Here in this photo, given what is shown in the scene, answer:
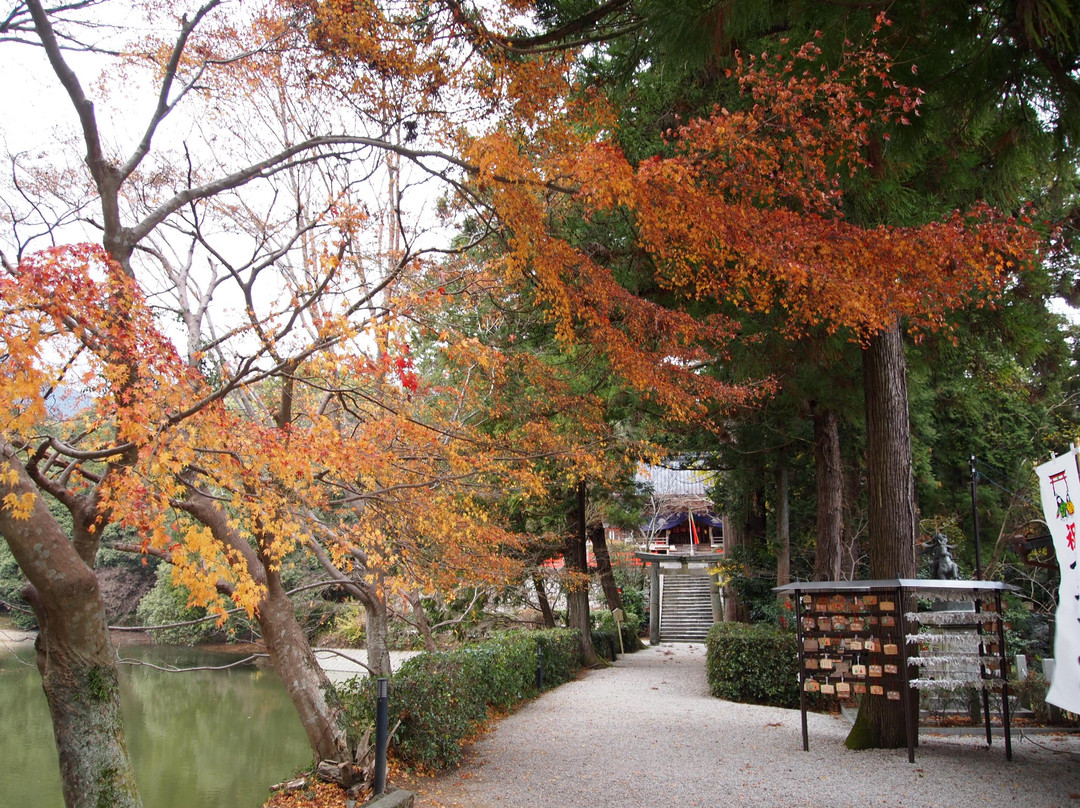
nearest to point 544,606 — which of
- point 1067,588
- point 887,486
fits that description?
point 887,486

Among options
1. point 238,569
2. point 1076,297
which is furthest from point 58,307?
point 1076,297

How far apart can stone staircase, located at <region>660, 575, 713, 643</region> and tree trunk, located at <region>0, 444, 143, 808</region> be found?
73.9 feet

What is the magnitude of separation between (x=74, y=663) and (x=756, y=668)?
362 inches

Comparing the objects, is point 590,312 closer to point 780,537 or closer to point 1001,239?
point 1001,239

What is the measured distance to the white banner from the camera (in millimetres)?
4965

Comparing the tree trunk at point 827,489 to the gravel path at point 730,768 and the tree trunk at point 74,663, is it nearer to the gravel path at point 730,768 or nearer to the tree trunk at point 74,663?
the gravel path at point 730,768

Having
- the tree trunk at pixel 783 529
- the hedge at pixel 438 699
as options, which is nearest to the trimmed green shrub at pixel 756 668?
the tree trunk at pixel 783 529

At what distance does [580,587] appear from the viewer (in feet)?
49.3

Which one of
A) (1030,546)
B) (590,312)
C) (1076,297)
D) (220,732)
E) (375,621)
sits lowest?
(220,732)

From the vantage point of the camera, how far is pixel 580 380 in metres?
10.6

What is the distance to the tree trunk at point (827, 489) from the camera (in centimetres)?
1115

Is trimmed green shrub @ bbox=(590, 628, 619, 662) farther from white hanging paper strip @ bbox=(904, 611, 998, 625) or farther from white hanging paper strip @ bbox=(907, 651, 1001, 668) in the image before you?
white hanging paper strip @ bbox=(907, 651, 1001, 668)

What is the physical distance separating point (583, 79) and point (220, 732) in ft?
43.0

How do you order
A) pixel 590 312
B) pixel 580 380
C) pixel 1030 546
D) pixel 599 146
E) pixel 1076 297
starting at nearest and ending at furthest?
pixel 599 146, pixel 590 312, pixel 1030 546, pixel 580 380, pixel 1076 297
